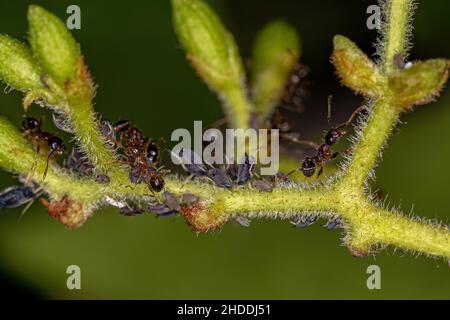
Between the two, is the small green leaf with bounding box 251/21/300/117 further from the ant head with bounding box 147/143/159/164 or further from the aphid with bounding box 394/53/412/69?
the aphid with bounding box 394/53/412/69

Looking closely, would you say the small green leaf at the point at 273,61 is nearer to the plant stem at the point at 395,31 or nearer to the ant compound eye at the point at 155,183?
the plant stem at the point at 395,31

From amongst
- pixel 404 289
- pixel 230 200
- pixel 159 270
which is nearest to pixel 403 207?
pixel 404 289

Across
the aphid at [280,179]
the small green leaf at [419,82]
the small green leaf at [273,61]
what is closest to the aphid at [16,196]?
the aphid at [280,179]

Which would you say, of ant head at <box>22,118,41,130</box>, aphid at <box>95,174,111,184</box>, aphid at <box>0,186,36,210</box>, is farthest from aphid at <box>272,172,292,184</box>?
ant head at <box>22,118,41,130</box>

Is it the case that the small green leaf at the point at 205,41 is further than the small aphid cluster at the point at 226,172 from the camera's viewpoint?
Yes

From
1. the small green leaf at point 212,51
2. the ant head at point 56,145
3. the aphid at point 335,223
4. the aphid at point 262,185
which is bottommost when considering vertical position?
the aphid at point 335,223
